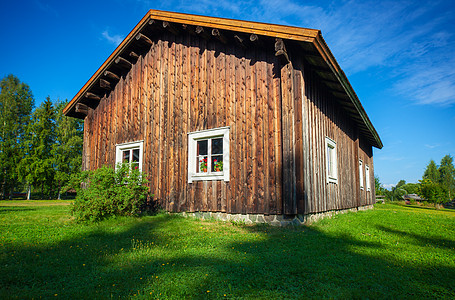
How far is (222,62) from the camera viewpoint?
8.67m

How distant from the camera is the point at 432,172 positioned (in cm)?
5981

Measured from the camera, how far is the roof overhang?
267 inches

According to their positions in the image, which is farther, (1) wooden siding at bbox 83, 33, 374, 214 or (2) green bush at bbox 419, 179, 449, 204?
(2) green bush at bbox 419, 179, 449, 204

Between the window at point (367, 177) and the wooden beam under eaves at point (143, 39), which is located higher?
the wooden beam under eaves at point (143, 39)

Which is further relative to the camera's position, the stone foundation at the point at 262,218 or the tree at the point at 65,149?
the tree at the point at 65,149

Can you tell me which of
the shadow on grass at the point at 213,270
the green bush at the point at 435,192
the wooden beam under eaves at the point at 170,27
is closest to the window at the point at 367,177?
the green bush at the point at 435,192

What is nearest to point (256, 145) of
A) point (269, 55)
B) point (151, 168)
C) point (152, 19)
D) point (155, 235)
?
point (269, 55)

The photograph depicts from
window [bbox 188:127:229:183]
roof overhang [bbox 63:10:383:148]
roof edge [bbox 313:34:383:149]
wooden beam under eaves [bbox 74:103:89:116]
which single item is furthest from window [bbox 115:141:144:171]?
roof edge [bbox 313:34:383:149]

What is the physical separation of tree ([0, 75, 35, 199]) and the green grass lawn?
27.1m

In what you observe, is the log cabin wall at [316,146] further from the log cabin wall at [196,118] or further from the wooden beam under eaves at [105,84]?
the wooden beam under eaves at [105,84]

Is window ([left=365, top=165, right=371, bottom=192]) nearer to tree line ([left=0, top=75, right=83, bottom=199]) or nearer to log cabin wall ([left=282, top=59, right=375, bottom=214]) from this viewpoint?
log cabin wall ([left=282, top=59, right=375, bottom=214])

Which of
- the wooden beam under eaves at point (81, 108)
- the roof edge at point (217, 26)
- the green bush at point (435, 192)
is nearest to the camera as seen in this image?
the roof edge at point (217, 26)

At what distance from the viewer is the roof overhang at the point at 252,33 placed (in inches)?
267

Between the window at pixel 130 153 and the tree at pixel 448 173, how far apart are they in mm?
62849
